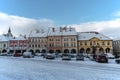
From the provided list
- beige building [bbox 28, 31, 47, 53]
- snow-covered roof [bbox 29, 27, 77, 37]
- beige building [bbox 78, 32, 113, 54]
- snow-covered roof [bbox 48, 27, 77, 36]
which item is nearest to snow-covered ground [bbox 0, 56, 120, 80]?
beige building [bbox 78, 32, 113, 54]

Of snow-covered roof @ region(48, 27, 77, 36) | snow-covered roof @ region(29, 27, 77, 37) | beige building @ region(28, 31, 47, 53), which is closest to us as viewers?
snow-covered roof @ region(48, 27, 77, 36)

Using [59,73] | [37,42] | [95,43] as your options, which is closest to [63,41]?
[37,42]

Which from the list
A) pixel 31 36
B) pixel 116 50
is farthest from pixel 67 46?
pixel 116 50

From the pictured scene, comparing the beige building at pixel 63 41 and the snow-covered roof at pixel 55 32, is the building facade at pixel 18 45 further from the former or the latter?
the beige building at pixel 63 41

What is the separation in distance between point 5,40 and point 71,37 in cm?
3617

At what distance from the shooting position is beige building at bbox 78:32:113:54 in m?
103

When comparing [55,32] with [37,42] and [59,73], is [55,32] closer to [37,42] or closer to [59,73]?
[37,42]

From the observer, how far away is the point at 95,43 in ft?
341

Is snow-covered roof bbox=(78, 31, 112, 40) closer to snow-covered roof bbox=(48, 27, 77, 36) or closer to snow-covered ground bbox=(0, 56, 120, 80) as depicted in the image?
snow-covered roof bbox=(48, 27, 77, 36)

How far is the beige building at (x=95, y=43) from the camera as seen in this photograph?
336 feet

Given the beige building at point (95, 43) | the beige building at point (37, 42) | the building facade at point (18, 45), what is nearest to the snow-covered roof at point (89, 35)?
the beige building at point (95, 43)

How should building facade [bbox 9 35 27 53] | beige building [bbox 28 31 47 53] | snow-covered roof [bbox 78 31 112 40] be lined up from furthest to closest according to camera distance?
building facade [bbox 9 35 27 53] < beige building [bbox 28 31 47 53] < snow-covered roof [bbox 78 31 112 40]

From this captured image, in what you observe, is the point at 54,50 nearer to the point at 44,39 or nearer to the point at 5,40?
the point at 44,39

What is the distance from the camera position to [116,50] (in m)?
117
